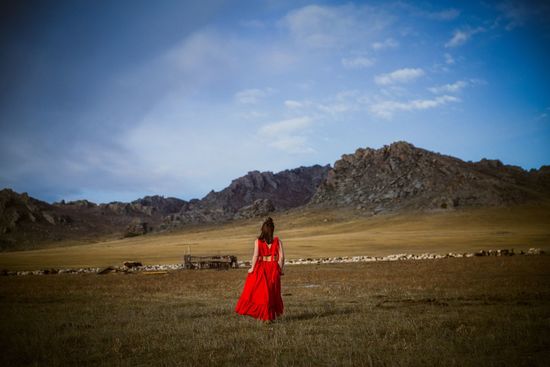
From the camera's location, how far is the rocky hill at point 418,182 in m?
128

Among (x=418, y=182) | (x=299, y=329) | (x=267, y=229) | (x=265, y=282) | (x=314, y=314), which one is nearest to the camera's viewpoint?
(x=299, y=329)

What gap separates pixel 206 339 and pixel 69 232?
199 m

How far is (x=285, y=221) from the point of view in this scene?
147125 millimetres

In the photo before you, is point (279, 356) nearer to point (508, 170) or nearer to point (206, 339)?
point (206, 339)

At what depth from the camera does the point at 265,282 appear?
11.3 m

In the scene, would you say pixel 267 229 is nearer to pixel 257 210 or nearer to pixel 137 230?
pixel 257 210

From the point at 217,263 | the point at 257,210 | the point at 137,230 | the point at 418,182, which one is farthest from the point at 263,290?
the point at 137,230

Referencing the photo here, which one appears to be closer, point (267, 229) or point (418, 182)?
point (267, 229)

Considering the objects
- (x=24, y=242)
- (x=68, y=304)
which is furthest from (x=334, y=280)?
(x=24, y=242)

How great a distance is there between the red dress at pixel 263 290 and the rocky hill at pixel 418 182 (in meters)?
122

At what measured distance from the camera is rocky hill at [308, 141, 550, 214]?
128 m

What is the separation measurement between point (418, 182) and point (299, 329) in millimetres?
143656

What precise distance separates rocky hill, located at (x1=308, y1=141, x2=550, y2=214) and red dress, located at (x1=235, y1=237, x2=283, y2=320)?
12195 centimetres

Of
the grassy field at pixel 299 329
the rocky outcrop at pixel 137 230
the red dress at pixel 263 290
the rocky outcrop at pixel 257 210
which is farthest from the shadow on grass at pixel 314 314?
the rocky outcrop at pixel 137 230
